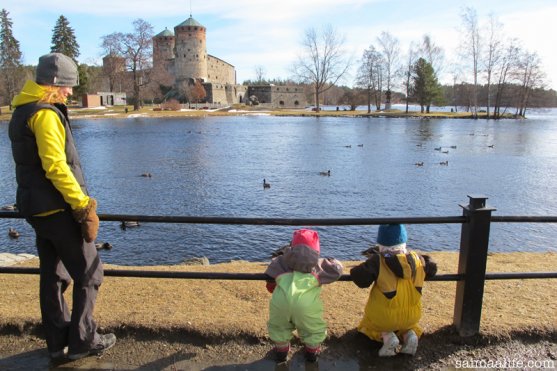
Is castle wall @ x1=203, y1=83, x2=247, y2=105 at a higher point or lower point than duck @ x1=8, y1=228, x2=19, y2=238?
higher

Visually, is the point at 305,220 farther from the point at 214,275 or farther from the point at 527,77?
the point at 527,77

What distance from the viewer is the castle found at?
10531 centimetres

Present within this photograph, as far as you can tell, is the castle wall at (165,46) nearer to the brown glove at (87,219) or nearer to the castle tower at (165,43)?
the castle tower at (165,43)

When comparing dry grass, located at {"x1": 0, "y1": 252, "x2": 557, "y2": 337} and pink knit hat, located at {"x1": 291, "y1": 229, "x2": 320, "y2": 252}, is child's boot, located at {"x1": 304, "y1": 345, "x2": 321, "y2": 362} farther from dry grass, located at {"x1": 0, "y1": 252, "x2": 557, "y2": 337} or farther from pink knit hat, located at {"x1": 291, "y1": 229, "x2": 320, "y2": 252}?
pink knit hat, located at {"x1": 291, "y1": 229, "x2": 320, "y2": 252}

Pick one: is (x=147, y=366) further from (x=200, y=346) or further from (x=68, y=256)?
(x=68, y=256)

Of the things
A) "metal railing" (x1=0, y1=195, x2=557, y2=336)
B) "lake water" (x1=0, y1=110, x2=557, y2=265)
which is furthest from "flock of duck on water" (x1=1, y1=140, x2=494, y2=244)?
"metal railing" (x1=0, y1=195, x2=557, y2=336)

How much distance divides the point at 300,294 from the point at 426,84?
Result: 8872 centimetres

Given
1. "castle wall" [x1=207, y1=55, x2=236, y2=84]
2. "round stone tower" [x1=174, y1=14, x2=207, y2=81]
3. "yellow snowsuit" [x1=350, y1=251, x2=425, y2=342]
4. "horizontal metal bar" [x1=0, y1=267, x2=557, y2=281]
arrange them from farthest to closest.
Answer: "castle wall" [x1=207, y1=55, x2=236, y2=84], "round stone tower" [x1=174, y1=14, x2=207, y2=81], "horizontal metal bar" [x1=0, y1=267, x2=557, y2=281], "yellow snowsuit" [x1=350, y1=251, x2=425, y2=342]

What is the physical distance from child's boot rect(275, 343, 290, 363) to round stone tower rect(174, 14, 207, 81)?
10770 cm

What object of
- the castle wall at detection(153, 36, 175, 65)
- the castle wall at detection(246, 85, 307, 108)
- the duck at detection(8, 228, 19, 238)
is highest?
the castle wall at detection(153, 36, 175, 65)

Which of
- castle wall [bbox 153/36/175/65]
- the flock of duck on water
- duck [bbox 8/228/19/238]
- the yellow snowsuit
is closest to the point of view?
the yellow snowsuit

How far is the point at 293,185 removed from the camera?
22.0 metres

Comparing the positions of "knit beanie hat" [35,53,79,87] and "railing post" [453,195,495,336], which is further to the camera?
"railing post" [453,195,495,336]

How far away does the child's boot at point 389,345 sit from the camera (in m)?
3.27
